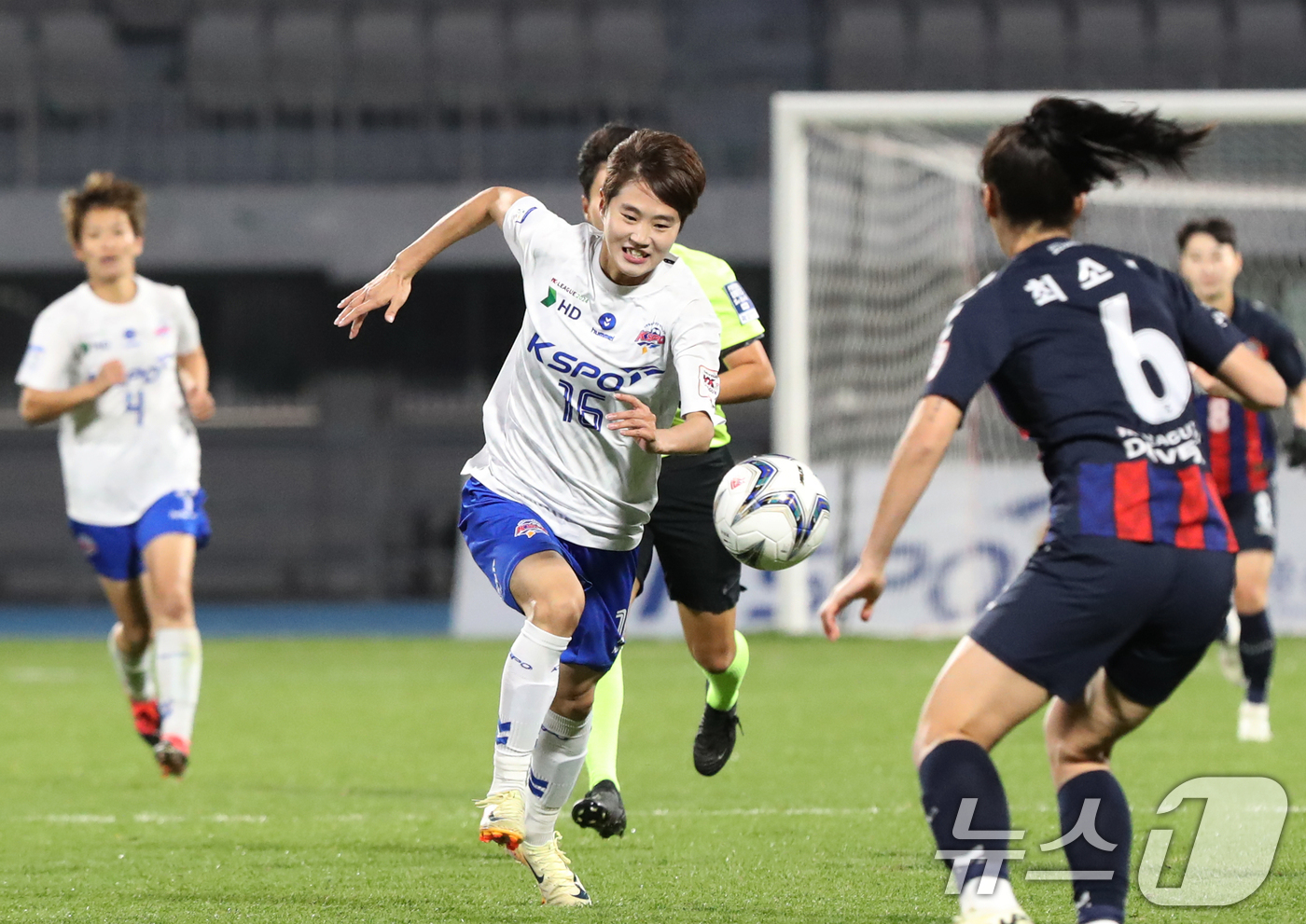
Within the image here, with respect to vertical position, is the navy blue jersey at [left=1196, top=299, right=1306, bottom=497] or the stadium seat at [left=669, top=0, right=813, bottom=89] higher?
the stadium seat at [left=669, top=0, right=813, bottom=89]

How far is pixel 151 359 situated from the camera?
7.23 metres

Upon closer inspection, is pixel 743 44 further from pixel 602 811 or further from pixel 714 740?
pixel 602 811

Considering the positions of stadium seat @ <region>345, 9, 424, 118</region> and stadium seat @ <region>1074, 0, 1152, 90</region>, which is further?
stadium seat @ <region>345, 9, 424, 118</region>

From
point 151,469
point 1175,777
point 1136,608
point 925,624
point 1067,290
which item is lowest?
point 925,624

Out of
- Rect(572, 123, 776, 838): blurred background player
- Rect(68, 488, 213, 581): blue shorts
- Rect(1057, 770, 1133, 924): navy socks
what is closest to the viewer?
Rect(1057, 770, 1133, 924): navy socks

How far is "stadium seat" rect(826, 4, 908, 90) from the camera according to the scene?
922 inches

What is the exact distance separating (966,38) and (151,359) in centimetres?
1830

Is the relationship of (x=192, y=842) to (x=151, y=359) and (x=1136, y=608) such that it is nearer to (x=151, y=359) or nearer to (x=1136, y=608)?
(x=151, y=359)

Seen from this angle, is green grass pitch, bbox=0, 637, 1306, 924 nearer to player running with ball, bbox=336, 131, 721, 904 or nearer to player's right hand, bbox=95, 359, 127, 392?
player running with ball, bbox=336, 131, 721, 904

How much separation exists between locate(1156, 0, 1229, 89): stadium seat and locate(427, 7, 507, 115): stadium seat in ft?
28.6

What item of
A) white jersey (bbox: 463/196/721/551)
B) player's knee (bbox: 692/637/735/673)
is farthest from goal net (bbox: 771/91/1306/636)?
white jersey (bbox: 463/196/721/551)

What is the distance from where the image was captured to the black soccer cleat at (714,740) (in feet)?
19.2

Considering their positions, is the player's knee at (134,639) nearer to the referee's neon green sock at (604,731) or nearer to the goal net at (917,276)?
the referee's neon green sock at (604,731)

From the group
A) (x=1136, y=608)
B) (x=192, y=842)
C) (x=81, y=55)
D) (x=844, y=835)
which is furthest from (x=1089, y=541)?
(x=81, y=55)
